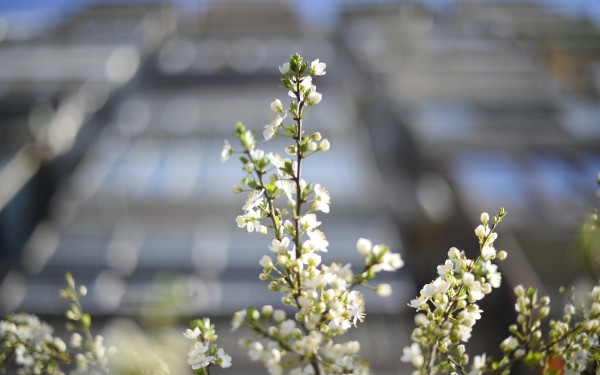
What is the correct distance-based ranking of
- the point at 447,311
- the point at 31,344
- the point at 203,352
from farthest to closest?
the point at 31,344 < the point at 447,311 < the point at 203,352

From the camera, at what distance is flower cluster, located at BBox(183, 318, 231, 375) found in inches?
48.1

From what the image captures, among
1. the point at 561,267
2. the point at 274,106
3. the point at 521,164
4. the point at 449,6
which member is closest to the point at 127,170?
the point at 521,164

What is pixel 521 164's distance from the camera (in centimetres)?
764

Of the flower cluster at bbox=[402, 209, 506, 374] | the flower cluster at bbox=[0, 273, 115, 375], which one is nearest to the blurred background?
the flower cluster at bbox=[0, 273, 115, 375]

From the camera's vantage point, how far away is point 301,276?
127 centimetres

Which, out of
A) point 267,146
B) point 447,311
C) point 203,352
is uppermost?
point 267,146

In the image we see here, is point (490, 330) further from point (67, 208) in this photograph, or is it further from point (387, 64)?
point (387, 64)

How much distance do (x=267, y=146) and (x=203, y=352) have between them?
8.67 m

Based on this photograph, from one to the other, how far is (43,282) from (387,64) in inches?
356

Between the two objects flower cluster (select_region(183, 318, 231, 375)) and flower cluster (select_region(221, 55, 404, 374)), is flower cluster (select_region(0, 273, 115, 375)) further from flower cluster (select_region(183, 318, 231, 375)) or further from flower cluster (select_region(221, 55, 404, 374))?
flower cluster (select_region(221, 55, 404, 374))

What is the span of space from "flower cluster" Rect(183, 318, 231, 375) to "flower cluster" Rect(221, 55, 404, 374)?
7 centimetres

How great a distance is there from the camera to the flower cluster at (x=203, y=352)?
1221 mm

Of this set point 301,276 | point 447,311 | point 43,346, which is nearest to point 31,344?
point 43,346

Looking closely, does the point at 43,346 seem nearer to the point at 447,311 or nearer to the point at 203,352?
the point at 203,352
